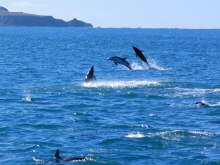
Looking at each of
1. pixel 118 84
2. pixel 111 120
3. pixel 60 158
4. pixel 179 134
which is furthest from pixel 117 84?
pixel 60 158

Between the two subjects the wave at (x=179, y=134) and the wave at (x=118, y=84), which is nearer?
the wave at (x=179, y=134)

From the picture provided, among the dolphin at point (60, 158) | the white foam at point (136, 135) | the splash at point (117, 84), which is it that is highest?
the splash at point (117, 84)

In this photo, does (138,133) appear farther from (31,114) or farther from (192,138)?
(31,114)

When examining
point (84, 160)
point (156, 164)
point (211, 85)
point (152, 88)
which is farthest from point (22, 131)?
point (211, 85)

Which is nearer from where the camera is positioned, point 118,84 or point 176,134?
point 176,134

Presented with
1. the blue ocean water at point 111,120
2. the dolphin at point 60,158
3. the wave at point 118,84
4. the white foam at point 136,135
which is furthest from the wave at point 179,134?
the wave at point 118,84

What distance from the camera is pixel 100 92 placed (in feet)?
161

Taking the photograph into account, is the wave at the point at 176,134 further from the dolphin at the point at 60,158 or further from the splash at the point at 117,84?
the splash at the point at 117,84

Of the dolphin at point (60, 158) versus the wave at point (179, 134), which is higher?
the wave at point (179, 134)

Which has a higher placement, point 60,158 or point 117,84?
point 117,84

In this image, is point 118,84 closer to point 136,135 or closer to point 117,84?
point 117,84

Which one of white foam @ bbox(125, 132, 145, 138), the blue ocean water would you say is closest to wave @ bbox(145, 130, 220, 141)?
the blue ocean water

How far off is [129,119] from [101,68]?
4103 cm

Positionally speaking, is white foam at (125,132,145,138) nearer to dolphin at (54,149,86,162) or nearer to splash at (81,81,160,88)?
dolphin at (54,149,86,162)
